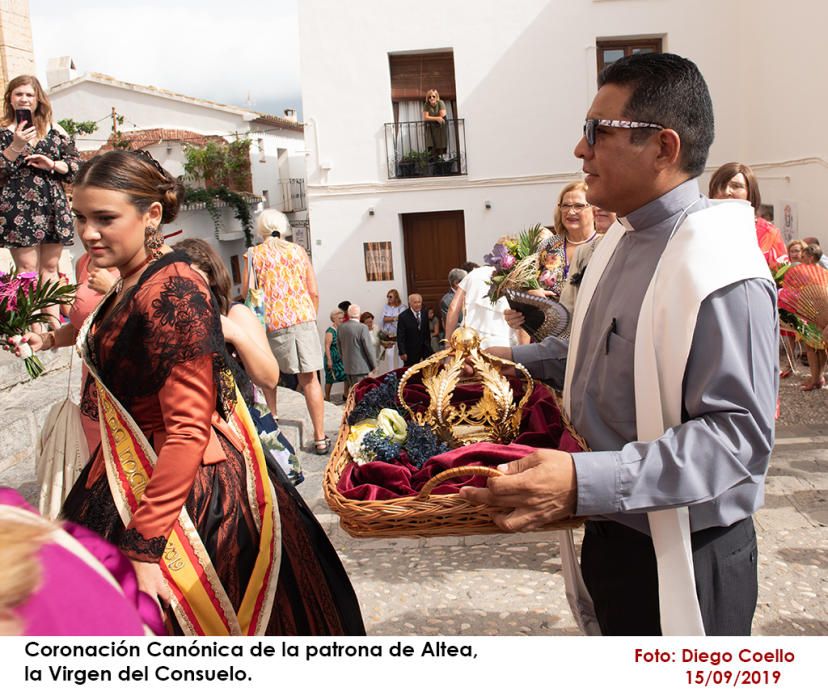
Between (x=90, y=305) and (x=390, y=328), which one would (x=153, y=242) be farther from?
(x=390, y=328)

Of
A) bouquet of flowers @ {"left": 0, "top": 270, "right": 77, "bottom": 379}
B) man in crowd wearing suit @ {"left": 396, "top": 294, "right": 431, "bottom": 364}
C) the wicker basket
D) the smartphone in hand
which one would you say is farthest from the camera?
man in crowd wearing suit @ {"left": 396, "top": 294, "right": 431, "bottom": 364}

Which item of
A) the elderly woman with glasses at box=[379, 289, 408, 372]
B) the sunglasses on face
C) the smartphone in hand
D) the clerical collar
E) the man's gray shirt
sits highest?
the smartphone in hand

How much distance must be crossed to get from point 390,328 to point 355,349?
4.26m

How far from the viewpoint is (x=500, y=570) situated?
4.18 metres

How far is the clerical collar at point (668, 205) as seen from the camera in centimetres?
178

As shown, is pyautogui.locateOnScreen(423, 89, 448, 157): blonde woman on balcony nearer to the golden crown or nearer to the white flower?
the golden crown

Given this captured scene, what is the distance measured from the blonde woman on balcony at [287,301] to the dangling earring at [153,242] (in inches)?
160

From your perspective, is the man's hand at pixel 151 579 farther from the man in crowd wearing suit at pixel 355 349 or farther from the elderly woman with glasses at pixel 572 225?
the man in crowd wearing suit at pixel 355 349

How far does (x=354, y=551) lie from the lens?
4.54 metres

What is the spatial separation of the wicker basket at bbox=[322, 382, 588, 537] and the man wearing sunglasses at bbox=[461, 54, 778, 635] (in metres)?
0.12

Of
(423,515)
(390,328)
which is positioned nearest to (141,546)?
(423,515)

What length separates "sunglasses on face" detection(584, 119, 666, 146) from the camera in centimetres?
173

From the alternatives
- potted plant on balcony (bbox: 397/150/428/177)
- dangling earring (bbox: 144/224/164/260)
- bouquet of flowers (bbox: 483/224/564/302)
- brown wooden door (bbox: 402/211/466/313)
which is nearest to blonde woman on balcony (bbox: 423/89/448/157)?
potted plant on balcony (bbox: 397/150/428/177)
